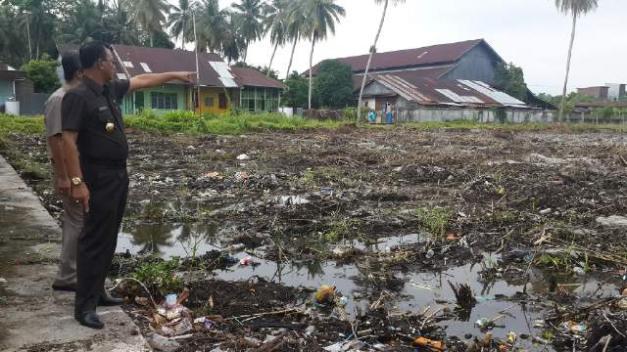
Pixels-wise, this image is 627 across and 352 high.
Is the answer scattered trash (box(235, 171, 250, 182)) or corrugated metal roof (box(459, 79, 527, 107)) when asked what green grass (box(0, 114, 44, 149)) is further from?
corrugated metal roof (box(459, 79, 527, 107))

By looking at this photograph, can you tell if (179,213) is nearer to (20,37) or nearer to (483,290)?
(483,290)

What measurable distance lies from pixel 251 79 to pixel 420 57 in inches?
711

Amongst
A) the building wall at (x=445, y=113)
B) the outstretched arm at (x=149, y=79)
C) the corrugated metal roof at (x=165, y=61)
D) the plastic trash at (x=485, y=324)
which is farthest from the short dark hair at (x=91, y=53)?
the building wall at (x=445, y=113)

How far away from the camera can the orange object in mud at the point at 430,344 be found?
302 cm

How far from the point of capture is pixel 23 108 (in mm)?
27719

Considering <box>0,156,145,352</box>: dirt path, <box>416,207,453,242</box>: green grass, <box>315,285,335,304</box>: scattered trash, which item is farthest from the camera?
<box>416,207,453,242</box>: green grass

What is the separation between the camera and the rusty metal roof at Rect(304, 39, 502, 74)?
147 ft

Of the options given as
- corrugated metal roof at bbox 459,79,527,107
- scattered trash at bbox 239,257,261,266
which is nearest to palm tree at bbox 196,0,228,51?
corrugated metal roof at bbox 459,79,527,107

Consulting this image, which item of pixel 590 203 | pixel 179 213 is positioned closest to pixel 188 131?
pixel 179 213

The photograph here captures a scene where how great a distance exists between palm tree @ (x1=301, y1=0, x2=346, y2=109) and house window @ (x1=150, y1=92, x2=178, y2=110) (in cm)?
990

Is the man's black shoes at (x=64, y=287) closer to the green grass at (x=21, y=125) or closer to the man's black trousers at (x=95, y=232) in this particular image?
the man's black trousers at (x=95, y=232)

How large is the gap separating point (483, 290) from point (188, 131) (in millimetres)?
18152

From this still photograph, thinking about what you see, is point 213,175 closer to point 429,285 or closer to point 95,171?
point 429,285

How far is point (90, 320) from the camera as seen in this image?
2.93 meters
